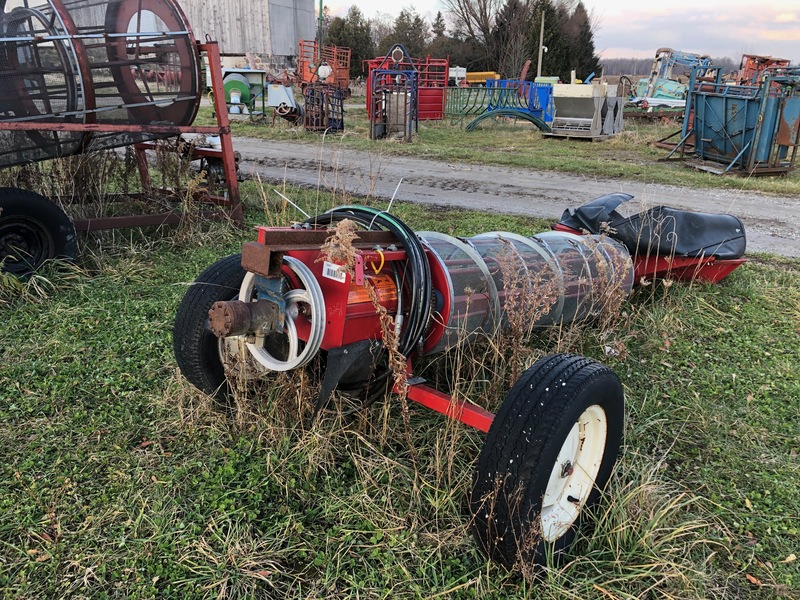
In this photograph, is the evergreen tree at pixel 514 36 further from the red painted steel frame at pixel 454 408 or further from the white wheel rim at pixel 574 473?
the white wheel rim at pixel 574 473

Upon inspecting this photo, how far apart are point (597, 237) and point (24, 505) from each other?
3.61m

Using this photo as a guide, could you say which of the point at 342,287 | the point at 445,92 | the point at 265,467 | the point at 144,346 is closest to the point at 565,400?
the point at 342,287

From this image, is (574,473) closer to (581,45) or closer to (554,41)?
(554,41)

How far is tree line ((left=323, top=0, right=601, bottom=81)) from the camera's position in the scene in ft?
123

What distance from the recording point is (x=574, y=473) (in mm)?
2480

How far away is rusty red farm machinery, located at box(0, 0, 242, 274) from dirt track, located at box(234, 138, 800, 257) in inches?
79.0

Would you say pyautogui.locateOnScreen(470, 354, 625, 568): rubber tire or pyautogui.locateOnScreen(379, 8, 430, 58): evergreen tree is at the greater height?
pyautogui.locateOnScreen(379, 8, 430, 58): evergreen tree

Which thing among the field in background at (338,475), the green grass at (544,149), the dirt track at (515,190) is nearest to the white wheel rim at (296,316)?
the field in background at (338,475)

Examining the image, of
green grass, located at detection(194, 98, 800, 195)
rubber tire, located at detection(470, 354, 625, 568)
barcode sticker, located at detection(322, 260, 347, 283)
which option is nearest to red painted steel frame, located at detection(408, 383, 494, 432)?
rubber tire, located at detection(470, 354, 625, 568)

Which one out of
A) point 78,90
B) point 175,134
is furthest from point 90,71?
point 175,134

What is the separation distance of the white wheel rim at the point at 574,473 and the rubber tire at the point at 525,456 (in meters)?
0.10

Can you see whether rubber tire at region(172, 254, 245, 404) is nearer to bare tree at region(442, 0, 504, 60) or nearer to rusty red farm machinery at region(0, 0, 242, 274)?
rusty red farm machinery at region(0, 0, 242, 274)

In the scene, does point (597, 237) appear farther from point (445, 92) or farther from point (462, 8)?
point (462, 8)

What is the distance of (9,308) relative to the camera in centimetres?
424
